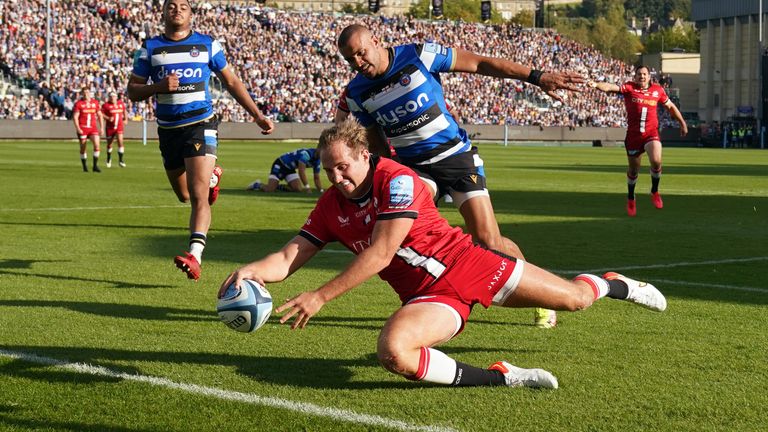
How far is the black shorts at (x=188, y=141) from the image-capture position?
35.9 ft

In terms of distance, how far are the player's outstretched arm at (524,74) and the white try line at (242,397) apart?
327 centimetres

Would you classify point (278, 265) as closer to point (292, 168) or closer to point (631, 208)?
point (631, 208)

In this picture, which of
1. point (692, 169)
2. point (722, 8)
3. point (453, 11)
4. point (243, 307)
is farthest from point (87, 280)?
point (453, 11)

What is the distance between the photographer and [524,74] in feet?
26.7

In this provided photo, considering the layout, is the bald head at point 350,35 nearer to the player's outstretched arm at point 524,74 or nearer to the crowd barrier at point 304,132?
the player's outstretched arm at point 524,74

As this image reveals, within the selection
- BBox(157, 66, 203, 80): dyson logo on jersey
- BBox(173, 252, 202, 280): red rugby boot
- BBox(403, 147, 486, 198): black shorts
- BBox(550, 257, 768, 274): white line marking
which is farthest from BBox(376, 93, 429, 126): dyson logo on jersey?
BBox(550, 257, 768, 274): white line marking

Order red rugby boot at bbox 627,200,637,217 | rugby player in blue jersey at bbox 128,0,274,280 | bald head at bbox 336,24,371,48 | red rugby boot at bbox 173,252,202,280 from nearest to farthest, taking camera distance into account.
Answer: bald head at bbox 336,24,371,48
red rugby boot at bbox 173,252,202,280
rugby player in blue jersey at bbox 128,0,274,280
red rugby boot at bbox 627,200,637,217

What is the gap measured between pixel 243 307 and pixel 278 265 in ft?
1.67

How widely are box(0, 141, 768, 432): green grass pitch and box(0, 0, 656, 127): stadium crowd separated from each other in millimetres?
44148

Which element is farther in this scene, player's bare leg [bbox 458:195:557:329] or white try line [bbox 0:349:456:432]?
player's bare leg [bbox 458:195:557:329]

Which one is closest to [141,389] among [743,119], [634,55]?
[743,119]

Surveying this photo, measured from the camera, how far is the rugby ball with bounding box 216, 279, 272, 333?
231 inches

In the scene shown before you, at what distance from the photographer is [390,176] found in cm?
585

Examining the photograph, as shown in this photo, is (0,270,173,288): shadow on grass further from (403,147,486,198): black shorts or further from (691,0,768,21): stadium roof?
(691,0,768,21): stadium roof
